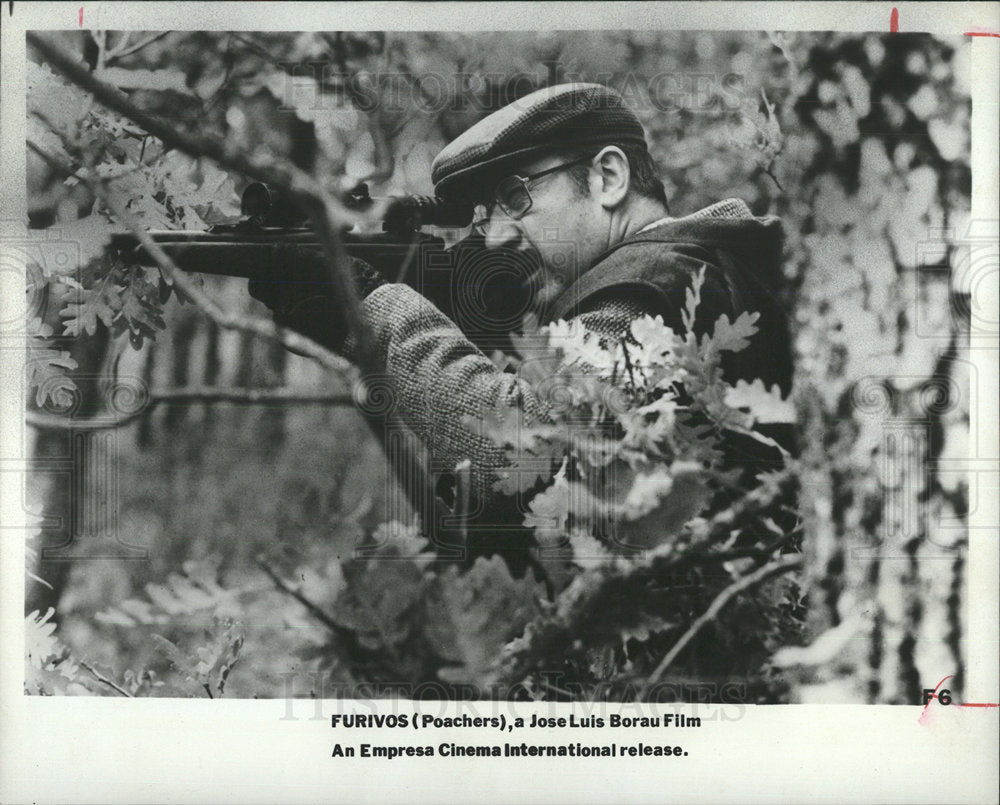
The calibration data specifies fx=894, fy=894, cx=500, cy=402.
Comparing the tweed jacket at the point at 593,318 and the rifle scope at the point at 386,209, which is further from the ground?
the rifle scope at the point at 386,209

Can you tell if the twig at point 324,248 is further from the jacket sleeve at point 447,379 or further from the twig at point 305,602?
the twig at point 305,602

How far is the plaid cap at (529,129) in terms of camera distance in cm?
178

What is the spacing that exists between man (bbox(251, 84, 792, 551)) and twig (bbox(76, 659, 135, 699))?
2.53 ft

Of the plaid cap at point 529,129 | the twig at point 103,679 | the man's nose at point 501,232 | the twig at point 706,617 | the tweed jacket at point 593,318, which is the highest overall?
the plaid cap at point 529,129

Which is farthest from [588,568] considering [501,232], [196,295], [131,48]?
[131,48]

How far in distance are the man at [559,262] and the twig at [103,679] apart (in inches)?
30.4

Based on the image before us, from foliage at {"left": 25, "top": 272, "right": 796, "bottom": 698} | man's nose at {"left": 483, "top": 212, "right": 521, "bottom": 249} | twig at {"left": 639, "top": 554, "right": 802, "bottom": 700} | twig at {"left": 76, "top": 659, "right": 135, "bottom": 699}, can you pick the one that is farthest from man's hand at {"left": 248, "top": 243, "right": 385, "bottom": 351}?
twig at {"left": 639, "top": 554, "right": 802, "bottom": 700}

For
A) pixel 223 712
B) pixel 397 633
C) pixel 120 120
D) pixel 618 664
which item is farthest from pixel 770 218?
pixel 223 712

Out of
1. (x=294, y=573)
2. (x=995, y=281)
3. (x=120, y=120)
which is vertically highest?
(x=120, y=120)

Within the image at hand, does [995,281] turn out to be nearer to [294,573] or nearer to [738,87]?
[738,87]

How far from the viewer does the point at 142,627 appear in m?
1.78

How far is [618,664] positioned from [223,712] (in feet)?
2.57

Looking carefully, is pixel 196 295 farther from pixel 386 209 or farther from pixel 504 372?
pixel 504 372

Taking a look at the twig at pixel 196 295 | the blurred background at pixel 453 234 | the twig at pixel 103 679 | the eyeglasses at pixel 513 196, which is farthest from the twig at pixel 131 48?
the twig at pixel 103 679
